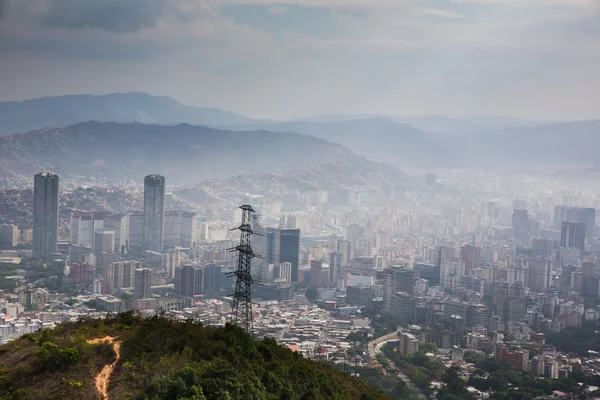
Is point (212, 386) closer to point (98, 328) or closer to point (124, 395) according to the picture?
point (124, 395)

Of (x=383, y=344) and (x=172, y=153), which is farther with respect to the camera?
(x=172, y=153)

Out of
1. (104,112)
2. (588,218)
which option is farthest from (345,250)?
(104,112)

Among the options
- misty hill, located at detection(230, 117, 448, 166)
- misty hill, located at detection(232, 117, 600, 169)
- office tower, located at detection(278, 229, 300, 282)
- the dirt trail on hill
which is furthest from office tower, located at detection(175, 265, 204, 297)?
misty hill, located at detection(230, 117, 448, 166)

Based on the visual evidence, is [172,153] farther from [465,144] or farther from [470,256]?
[470,256]

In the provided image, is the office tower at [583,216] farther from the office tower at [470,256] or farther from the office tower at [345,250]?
the office tower at [345,250]

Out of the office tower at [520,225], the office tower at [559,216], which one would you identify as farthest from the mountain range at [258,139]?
the office tower at [520,225]

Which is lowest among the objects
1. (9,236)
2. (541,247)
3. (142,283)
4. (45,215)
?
(142,283)
